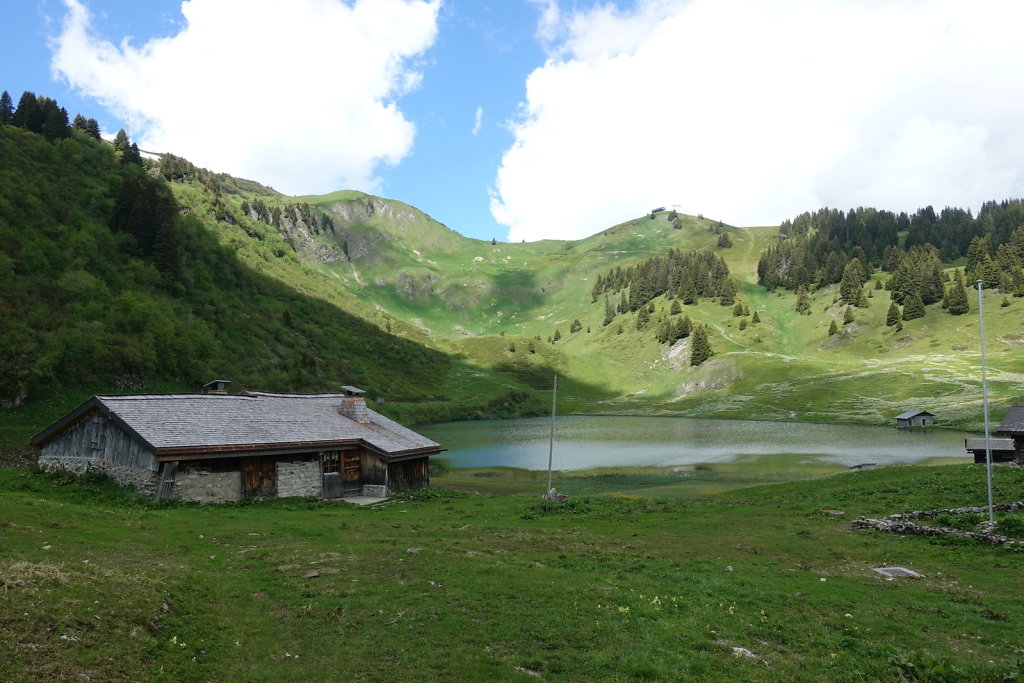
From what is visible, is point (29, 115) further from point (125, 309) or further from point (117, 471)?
point (117, 471)

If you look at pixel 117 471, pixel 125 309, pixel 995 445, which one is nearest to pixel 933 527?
pixel 995 445

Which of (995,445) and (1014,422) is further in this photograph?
(995,445)

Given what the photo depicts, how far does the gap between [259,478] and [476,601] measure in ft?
84.6

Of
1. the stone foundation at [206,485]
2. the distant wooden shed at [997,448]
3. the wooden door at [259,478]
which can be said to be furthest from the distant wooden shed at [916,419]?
the stone foundation at [206,485]

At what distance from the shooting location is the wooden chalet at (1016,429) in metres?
47.3

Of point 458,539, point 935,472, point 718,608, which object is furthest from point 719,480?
point 718,608

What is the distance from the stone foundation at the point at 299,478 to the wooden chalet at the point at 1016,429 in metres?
57.3

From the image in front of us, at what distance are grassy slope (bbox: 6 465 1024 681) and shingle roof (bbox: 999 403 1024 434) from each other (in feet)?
102

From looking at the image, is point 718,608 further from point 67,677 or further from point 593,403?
point 593,403

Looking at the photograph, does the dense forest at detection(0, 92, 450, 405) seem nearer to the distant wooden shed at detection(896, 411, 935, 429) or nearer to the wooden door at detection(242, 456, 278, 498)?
the wooden door at detection(242, 456, 278, 498)

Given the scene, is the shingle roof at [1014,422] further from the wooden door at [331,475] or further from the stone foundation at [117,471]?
the stone foundation at [117,471]

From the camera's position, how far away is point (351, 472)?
41.9 meters

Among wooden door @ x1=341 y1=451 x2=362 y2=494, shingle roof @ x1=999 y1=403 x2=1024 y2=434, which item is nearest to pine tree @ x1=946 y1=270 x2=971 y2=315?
shingle roof @ x1=999 y1=403 x2=1024 y2=434

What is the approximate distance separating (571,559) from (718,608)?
6666 mm
